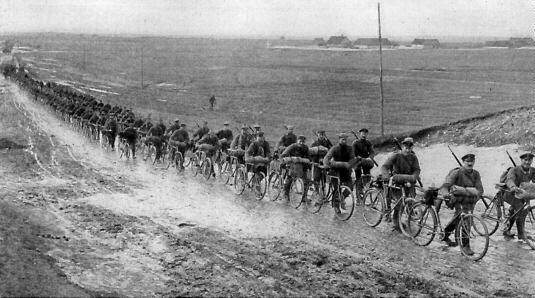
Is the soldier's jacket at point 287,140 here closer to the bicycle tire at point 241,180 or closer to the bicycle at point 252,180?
the bicycle at point 252,180

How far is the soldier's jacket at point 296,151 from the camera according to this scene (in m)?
A: 13.1

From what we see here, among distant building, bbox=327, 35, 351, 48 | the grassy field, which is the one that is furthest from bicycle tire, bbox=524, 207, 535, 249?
distant building, bbox=327, 35, 351, 48

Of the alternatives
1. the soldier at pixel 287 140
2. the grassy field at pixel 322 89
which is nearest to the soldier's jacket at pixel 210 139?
the soldier at pixel 287 140

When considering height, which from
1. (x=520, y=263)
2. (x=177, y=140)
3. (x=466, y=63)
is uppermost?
(x=466, y=63)

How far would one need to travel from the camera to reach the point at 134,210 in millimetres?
12562

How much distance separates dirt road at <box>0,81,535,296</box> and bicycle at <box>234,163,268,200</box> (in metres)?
0.36

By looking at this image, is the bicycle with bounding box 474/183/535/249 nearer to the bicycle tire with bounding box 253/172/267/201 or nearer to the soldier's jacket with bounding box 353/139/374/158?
the soldier's jacket with bounding box 353/139/374/158

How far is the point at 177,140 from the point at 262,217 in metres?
6.97

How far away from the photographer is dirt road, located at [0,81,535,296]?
8141mm

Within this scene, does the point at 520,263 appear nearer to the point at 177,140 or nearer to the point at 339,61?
the point at 177,140

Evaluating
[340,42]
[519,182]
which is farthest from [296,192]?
[340,42]

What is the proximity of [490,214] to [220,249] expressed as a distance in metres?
6.07

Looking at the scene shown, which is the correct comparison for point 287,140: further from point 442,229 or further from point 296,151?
point 442,229

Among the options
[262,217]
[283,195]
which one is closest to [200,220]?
[262,217]
